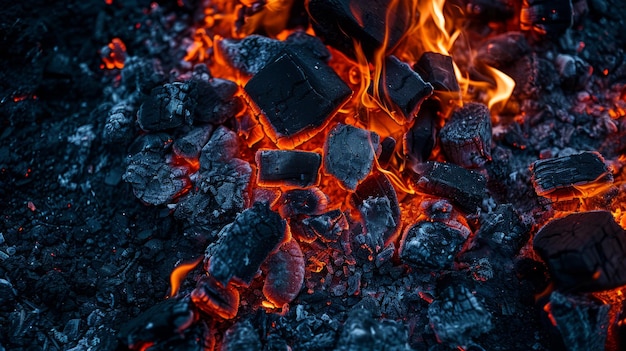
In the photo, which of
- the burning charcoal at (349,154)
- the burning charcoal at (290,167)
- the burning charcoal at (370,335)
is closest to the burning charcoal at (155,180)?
the burning charcoal at (290,167)

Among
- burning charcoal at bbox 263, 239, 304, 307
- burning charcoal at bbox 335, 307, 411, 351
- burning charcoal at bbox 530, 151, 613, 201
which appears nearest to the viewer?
burning charcoal at bbox 335, 307, 411, 351

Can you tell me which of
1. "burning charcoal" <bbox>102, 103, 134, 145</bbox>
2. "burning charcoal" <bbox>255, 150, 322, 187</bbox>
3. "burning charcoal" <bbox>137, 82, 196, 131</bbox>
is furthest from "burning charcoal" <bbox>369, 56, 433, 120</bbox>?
"burning charcoal" <bbox>102, 103, 134, 145</bbox>

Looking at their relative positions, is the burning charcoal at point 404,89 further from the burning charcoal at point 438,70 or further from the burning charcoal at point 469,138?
the burning charcoal at point 469,138

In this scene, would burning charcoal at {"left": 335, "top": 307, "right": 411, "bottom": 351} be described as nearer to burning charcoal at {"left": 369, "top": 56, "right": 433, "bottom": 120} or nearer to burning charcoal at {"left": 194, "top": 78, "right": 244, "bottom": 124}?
burning charcoal at {"left": 369, "top": 56, "right": 433, "bottom": 120}

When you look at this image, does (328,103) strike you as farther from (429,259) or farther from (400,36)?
(429,259)

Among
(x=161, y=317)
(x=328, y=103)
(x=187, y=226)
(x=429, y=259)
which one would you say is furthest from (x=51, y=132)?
(x=429, y=259)

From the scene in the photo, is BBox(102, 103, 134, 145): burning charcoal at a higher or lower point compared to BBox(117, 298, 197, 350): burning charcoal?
higher
